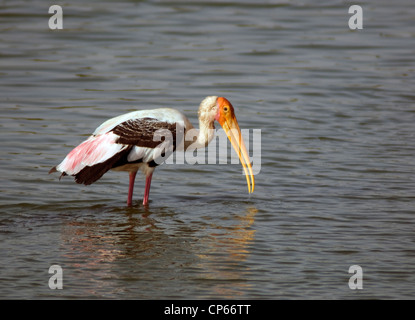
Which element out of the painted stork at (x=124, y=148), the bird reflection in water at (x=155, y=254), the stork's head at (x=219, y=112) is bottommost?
the bird reflection in water at (x=155, y=254)

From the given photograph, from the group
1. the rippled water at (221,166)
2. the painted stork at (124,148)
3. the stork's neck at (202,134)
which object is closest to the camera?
the rippled water at (221,166)

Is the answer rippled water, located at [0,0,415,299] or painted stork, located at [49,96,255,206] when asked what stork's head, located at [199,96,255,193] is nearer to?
painted stork, located at [49,96,255,206]

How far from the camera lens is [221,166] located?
9.81 meters

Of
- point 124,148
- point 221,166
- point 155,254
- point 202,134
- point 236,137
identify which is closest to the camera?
point 155,254

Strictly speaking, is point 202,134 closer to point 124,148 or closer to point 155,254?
point 124,148

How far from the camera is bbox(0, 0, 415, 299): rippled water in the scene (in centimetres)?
661

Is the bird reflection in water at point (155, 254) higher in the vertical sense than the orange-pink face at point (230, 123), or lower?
lower

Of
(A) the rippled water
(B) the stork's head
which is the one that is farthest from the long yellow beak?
(A) the rippled water

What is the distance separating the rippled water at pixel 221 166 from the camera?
6.61 metres

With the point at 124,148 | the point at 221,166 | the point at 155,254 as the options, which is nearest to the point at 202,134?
the point at 124,148

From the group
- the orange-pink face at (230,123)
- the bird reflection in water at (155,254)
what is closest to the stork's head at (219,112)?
the orange-pink face at (230,123)

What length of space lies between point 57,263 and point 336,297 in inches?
85.3

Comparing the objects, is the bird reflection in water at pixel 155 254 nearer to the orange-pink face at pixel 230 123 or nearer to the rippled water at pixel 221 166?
the rippled water at pixel 221 166

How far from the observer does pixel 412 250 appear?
7.11 meters
